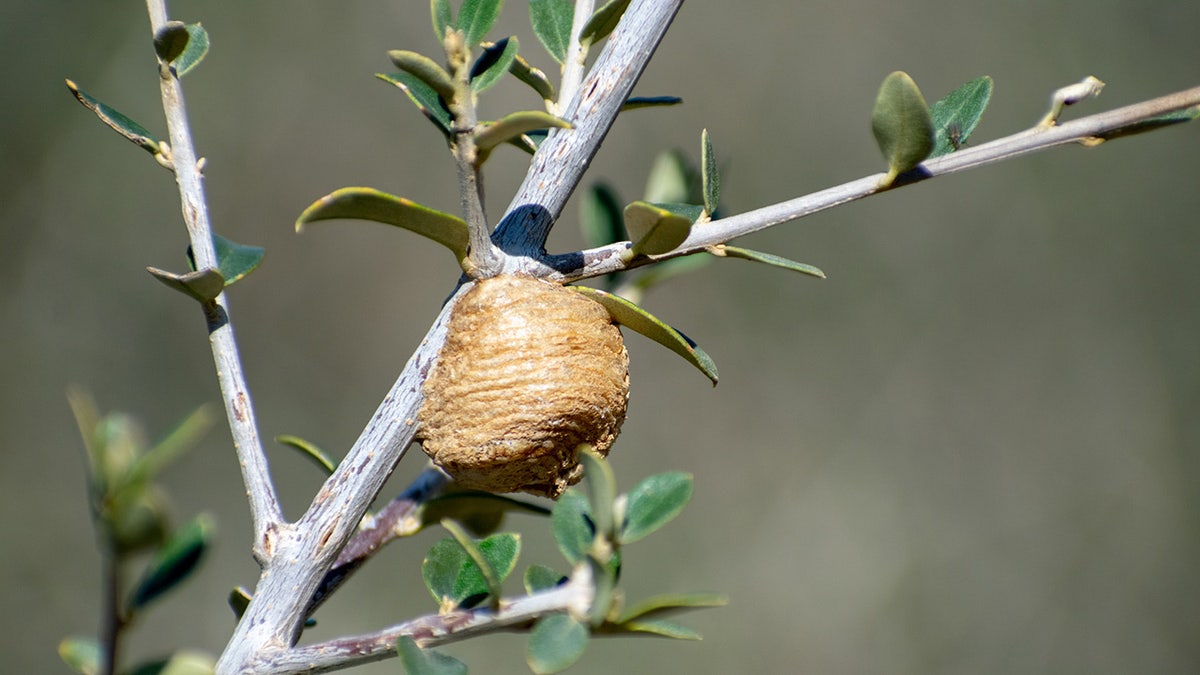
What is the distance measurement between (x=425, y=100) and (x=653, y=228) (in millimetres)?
214

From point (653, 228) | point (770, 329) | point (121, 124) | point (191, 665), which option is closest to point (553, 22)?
point (653, 228)

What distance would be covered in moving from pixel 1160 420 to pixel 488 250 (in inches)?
173

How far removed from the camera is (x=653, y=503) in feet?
2.33

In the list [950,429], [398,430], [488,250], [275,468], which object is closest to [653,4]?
[488,250]

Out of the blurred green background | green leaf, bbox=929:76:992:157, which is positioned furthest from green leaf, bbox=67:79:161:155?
the blurred green background

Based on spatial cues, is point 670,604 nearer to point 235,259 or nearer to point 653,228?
point 653,228

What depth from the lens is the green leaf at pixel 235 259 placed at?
0.92 meters

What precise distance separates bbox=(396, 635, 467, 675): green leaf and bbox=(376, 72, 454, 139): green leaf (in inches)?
15.1

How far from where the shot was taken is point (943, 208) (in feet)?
13.5

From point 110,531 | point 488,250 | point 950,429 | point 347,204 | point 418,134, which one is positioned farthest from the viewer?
point 950,429

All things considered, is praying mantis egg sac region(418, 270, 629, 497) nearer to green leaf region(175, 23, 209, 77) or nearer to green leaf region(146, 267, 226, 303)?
green leaf region(146, 267, 226, 303)

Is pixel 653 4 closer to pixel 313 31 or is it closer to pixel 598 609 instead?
pixel 598 609

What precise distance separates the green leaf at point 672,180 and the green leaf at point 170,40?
2.19 ft

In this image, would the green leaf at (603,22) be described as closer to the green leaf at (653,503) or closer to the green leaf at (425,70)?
the green leaf at (425,70)
